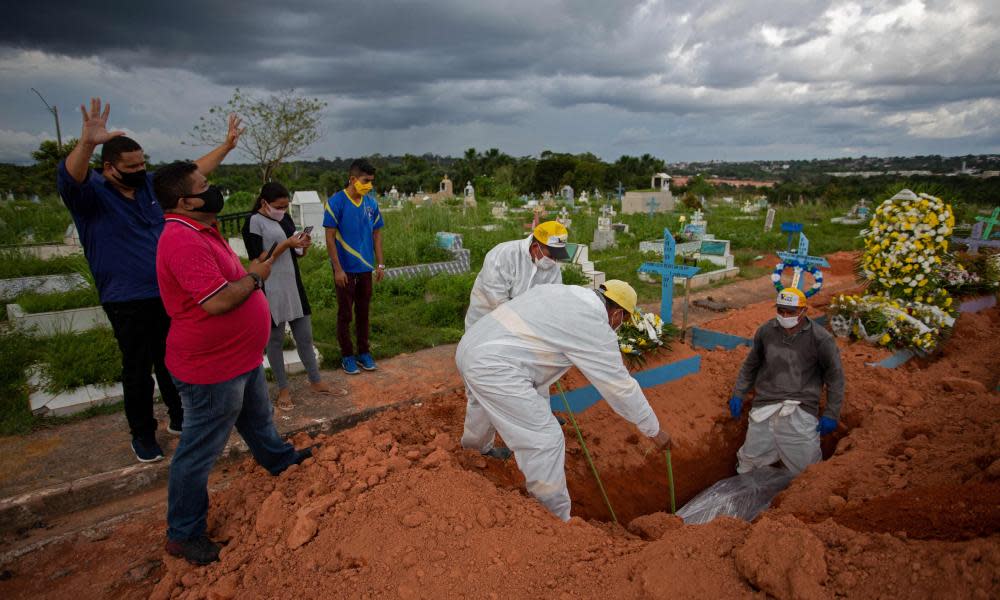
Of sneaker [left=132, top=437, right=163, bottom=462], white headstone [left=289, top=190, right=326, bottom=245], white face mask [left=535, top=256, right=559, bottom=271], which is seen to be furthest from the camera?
white headstone [left=289, top=190, right=326, bottom=245]

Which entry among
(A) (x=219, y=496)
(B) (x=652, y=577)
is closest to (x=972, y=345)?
(B) (x=652, y=577)

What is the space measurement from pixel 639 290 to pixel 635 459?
5.39 metres

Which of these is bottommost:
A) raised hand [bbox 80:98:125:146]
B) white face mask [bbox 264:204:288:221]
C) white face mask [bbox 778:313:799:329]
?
white face mask [bbox 778:313:799:329]

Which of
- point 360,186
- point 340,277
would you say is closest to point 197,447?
point 340,277

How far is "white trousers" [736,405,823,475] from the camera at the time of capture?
407 cm

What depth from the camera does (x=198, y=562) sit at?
8.52 feet

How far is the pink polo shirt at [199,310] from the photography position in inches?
95.8

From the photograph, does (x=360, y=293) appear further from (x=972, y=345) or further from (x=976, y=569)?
(x=972, y=345)

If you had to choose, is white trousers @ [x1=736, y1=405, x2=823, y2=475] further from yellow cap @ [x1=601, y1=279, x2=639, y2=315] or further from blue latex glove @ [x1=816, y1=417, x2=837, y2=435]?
yellow cap @ [x1=601, y1=279, x2=639, y2=315]

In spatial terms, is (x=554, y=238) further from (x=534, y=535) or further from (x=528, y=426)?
(x=534, y=535)

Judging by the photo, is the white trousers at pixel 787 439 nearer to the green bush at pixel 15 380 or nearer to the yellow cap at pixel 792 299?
the yellow cap at pixel 792 299

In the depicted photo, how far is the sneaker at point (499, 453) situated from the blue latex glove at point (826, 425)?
7.65ft

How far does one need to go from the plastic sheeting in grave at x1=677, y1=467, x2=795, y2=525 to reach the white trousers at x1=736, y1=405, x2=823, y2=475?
9 cm

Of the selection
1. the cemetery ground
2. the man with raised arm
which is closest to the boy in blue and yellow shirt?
the cemetery ground
